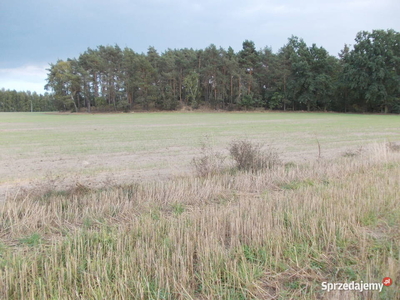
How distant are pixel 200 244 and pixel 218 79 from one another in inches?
2830

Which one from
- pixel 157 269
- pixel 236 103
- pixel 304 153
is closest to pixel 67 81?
pixel 236 103

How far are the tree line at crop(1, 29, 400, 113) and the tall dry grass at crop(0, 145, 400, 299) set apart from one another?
221ft

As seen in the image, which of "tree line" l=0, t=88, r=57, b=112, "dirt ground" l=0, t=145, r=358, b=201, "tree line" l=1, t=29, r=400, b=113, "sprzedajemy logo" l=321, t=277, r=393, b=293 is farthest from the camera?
"tree line" l=0, t=88, r=57, b=112

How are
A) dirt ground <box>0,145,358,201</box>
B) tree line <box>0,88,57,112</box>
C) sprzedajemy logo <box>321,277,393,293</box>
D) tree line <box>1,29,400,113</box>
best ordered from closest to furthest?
sprzedajemy logo <box>321,277,393,293</box> < dirt ground <box>0,145,358,201</box> < tree line <box>1,29,400,113</box> < tree line <box>0,88,57,112</box>

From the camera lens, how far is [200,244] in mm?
3299

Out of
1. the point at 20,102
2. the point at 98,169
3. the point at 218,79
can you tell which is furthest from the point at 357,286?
the point at 20,102

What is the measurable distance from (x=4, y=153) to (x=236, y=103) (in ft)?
215

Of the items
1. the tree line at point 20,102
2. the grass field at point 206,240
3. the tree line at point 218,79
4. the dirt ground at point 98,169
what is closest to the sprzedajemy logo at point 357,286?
the grass field at point 206,240

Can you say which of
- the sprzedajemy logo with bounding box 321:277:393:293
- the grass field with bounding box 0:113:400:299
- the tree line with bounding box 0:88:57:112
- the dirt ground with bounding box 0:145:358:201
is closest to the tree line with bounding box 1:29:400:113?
the dirt ground with bounding box 0:145:358:201

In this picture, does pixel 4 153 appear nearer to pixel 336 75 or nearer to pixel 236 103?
pixel 236 103

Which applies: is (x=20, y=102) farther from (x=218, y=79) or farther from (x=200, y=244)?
(x=200, y=244)

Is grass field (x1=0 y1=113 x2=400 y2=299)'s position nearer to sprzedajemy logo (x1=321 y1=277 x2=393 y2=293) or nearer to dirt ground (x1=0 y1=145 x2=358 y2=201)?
sprzedajemy logo (x1=321 y1=277 x2=393 y2=293)

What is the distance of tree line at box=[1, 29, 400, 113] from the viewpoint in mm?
68144

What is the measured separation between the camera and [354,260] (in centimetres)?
301
